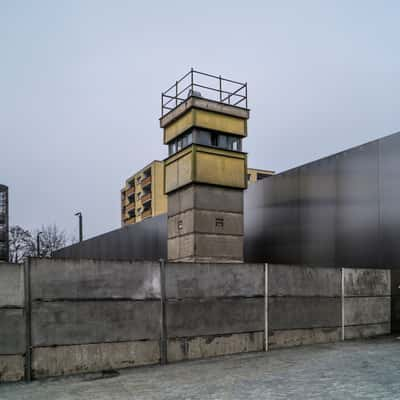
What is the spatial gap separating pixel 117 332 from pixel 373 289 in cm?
866

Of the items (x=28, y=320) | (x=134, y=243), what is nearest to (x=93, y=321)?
(x=28, y=320)

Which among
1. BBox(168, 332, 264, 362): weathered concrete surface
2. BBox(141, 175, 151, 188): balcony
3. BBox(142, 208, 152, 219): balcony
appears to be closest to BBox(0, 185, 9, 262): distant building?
BBox(168, 332, 264, 362): weathered concrete surface

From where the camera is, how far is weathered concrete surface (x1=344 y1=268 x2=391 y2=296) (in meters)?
13.1

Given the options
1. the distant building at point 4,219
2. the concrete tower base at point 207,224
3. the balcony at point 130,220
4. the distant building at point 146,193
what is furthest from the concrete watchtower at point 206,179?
the balcony at point 130,220

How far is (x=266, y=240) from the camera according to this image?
22.1 metres

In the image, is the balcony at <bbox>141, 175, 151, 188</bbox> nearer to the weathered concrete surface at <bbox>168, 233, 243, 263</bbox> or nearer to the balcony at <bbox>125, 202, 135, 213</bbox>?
the balcony at <bbox>125, 202, 135, 213</bbox>

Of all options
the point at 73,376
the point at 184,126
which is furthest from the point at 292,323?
the point at 184,126

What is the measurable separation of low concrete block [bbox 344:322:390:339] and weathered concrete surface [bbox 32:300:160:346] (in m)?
6.39

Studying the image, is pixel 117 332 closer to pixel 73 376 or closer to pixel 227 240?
pixel 73 376

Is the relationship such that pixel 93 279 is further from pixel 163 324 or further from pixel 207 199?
pixel 207 199

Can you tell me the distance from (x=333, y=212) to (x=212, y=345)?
10.3 meters

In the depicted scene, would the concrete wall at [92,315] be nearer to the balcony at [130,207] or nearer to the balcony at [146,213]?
the balcony at [146,213]

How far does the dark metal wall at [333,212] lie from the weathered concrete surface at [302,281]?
14.5ft

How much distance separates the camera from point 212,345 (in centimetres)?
1041
